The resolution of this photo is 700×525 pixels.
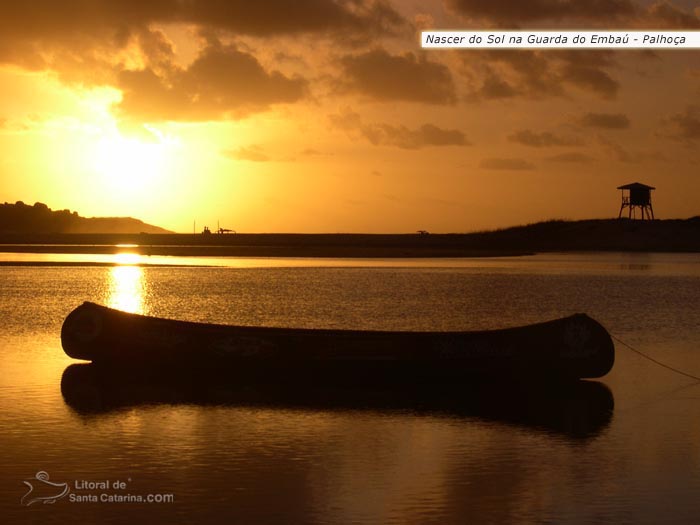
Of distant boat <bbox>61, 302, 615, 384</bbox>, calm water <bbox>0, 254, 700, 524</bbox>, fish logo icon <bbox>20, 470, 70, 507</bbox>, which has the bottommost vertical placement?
fish logo icon <bbox>20, 470, 70, 507</bbox>

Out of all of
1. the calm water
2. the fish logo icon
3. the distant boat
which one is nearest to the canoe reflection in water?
the calm water

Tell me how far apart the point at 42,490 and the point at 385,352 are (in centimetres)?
1027

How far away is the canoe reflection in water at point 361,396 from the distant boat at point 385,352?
0.30m

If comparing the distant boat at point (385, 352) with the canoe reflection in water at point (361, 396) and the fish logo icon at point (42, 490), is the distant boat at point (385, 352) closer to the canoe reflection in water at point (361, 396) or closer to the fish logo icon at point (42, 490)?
the canoe reflection in water at point (361, 396)

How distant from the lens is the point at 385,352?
21438mm

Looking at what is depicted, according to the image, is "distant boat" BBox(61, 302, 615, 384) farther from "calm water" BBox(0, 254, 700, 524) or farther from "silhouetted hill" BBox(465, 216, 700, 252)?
"silhouetted hill" BBox(465, 216, 700, 252)

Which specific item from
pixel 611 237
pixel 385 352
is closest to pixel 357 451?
pixel 385 352

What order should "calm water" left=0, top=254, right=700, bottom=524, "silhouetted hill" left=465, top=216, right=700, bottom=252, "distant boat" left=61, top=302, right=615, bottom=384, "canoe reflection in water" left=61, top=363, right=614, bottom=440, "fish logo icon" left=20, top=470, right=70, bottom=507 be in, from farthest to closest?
"silhouetted hill" left=465, top=216, right=700, bottom=252, "distant boat" left=61, top=302, right=615, bottom=384, "canoe reflection in water" left=61, top=363, right=614, bottom=440, "fish logo icon" left=20, top=470, right=70, bottom=507, "calm water" left=0, top=254, right=700, bottom=524

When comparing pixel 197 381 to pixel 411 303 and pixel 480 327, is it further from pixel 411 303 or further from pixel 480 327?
pixel 411 303

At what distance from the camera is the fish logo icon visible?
12070mm

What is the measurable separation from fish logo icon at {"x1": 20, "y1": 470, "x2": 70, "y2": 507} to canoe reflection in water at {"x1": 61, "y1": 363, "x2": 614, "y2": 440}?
4.87 metres

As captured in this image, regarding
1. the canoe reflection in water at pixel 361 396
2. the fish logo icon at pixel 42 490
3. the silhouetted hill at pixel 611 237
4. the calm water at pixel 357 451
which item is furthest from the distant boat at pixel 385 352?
the silhouetted hill at pixel 611 237

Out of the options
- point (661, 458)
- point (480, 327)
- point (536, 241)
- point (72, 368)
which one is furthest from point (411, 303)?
point (536, 241)

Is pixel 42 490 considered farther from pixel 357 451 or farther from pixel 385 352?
pixel 385 352
